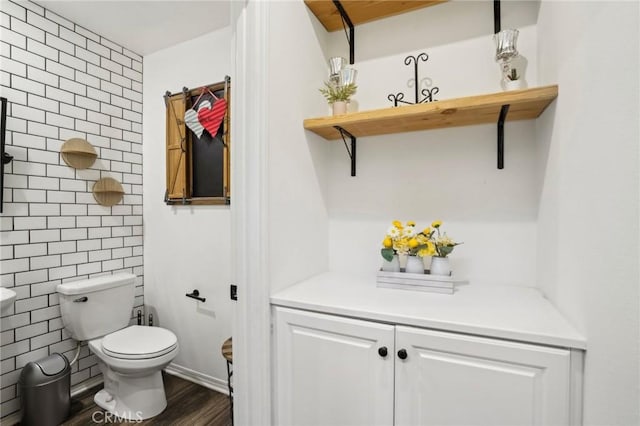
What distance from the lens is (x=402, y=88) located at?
1532 millimetres

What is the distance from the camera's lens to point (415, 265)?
1.31 m

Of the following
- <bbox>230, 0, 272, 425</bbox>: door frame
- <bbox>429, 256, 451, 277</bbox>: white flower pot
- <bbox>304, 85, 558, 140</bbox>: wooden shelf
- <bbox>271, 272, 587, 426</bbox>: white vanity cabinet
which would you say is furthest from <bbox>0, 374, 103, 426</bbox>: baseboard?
<bbox>429, 256, 451, 277</bbox>: white flower pot

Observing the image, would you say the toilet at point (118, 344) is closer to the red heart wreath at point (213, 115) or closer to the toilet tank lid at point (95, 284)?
the toilet tank lid at point (95, 284)

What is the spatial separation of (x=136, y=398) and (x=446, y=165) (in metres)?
2.19

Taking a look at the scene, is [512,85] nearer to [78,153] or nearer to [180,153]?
[180,153]

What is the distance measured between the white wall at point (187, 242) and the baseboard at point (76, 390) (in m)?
0.52

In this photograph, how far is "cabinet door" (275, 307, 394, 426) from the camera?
1004 mm

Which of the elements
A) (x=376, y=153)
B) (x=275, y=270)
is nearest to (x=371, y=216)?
(x=376, y=153)

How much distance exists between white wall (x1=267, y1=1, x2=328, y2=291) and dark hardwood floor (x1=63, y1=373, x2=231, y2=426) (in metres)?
1.20

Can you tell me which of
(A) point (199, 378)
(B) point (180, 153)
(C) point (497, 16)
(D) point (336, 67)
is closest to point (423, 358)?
(D) point (336, 67)

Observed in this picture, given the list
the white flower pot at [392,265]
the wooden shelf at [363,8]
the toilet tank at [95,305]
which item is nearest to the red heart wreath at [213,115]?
the wooden shelf at [363,8]

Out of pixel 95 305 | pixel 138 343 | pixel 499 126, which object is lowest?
pixel 138 343

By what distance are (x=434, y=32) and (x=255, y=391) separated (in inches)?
66.7

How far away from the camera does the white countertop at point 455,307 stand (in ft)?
2.83
